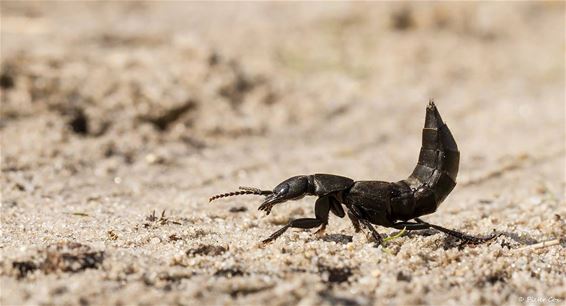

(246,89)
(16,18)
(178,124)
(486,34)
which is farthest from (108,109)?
(486,34)

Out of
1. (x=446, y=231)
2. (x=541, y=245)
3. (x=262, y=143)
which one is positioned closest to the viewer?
(x=541, y=245)

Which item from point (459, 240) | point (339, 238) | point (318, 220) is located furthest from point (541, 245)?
point (318, 220)

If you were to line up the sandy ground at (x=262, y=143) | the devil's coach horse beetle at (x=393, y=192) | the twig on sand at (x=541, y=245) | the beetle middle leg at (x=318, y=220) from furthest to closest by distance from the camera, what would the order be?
the devil's coach horse beetle at (x=393, y=192) < the beetle middle leg at (x=318, y=220) < the twig on sand at (x=541, y=245) < the sandy ground at (x=262, y=143)

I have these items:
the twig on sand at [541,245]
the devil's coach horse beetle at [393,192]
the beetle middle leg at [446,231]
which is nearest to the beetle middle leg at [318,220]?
the devil's coach horse beetle at [393,192]

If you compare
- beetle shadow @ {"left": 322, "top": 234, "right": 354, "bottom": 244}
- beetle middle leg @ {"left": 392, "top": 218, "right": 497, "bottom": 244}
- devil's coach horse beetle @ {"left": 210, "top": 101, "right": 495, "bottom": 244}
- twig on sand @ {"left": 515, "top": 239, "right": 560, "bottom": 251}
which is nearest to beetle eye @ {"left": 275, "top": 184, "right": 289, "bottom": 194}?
devil's coach horse beetle @ {"left": 210, "top": 101, "right": 495, "bottom": 244}

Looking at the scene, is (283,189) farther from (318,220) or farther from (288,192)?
(318,220)

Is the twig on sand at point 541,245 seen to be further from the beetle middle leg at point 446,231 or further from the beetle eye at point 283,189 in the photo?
the beetle eye at point 283,189

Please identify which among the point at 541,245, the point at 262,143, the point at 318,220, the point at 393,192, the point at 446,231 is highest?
the point at 262,143

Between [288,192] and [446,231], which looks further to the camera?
[288,192]
